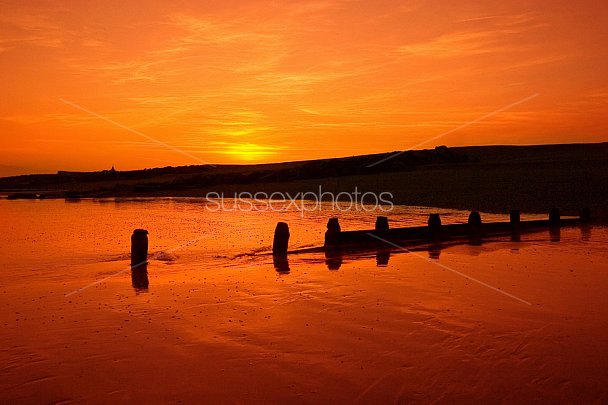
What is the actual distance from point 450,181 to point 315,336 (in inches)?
1666

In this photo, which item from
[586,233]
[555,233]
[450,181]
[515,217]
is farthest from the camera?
[450,181]

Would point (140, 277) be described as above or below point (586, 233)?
below

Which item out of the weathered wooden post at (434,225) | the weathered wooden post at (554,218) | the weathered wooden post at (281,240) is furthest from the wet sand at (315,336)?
the weathered wooden post at (554,218)

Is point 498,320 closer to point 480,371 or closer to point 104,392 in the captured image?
point 480,371

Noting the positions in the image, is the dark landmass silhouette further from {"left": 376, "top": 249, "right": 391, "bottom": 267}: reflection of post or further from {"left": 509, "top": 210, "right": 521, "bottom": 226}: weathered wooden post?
{"left": 376, "top": 249, "right": 391, "bottom": 267}: reflection of post

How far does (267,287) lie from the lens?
1095 cm

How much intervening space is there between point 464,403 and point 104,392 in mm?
3644

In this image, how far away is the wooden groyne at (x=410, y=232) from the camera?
53.2 ft

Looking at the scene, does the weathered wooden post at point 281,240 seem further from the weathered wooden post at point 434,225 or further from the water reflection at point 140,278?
the weathered wooden post at point 434,225

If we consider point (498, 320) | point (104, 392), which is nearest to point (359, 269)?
point (498, 320)

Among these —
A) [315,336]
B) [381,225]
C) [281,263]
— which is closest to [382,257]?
[281,263]

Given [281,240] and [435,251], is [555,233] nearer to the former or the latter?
[435,251]

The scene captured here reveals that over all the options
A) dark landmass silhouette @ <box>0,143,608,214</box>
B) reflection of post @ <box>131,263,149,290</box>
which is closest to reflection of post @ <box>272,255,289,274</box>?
Result: reflection of post @ <box>131,263,149,290</box>

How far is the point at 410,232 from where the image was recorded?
58.3ft
